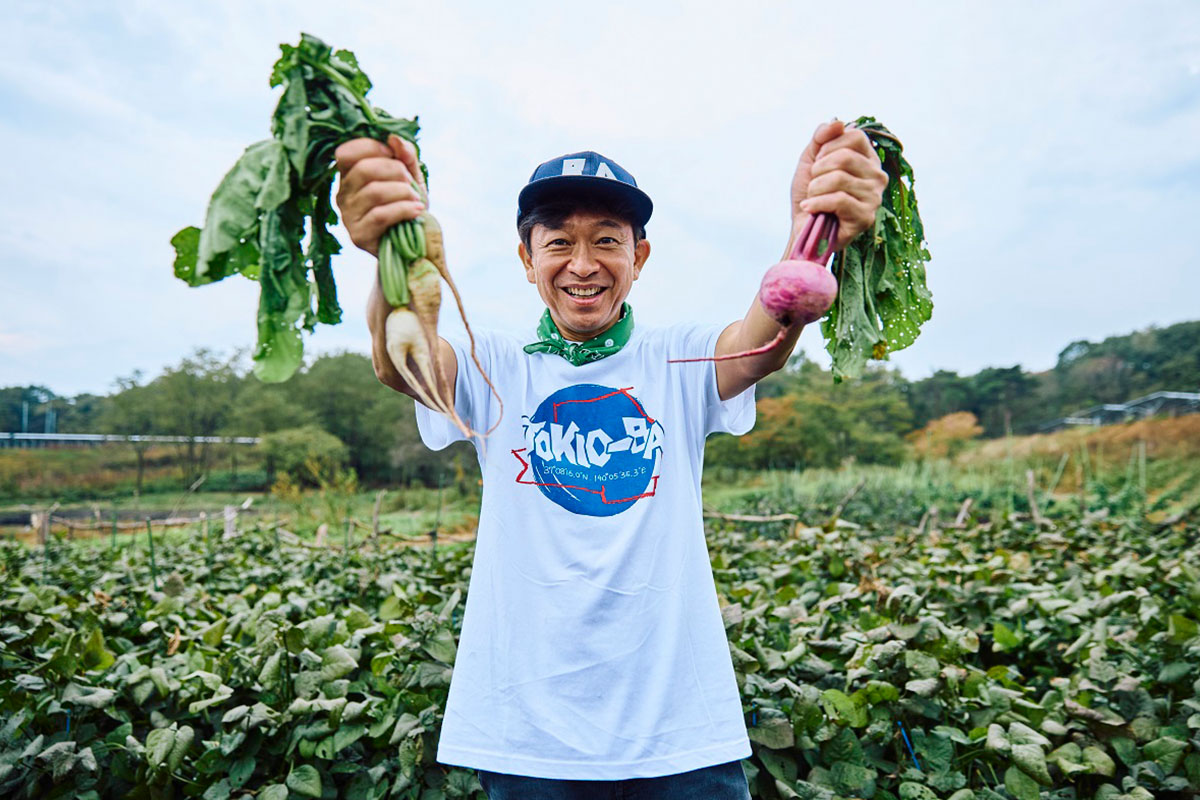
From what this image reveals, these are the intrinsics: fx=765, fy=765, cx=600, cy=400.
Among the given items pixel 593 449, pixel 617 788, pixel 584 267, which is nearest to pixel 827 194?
pixel 584 267

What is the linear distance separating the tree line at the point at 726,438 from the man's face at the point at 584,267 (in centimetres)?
1891

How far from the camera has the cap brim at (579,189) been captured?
1.54 meters

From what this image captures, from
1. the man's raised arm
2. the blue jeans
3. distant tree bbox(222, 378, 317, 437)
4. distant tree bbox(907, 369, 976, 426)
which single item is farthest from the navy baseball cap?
distant tree bbox(907, 369, 976, 426)

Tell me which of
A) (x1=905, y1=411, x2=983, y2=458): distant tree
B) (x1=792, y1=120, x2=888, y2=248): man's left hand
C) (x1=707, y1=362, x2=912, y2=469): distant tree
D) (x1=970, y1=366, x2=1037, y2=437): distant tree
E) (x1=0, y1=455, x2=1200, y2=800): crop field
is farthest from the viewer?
(x1=970, y1=366, x2=1037, y2=437): distant tree

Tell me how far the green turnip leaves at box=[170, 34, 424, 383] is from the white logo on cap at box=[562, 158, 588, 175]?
43 cm

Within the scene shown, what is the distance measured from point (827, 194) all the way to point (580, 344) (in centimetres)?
59

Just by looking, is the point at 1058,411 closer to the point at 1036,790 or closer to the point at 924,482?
the point at 924,482

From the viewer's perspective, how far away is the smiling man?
136 cm

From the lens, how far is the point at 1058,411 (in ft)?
100

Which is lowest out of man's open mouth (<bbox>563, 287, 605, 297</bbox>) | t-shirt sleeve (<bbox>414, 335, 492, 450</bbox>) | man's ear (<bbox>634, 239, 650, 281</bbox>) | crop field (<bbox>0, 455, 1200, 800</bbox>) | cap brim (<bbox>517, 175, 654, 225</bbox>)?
crop field (<bbox>0, 455, 1200, 800</bbox>)

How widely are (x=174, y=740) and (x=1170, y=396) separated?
89.7ft

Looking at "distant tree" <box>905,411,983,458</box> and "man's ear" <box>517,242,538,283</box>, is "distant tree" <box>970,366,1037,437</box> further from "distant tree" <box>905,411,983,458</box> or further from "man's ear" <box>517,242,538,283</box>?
"man's ear" <box>517,242,538,283</box>

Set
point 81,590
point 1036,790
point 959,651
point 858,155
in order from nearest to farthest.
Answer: point 858,155
point 1036,790
point 959,651
point 81,590

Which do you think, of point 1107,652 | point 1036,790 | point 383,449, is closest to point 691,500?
point 1036,790
